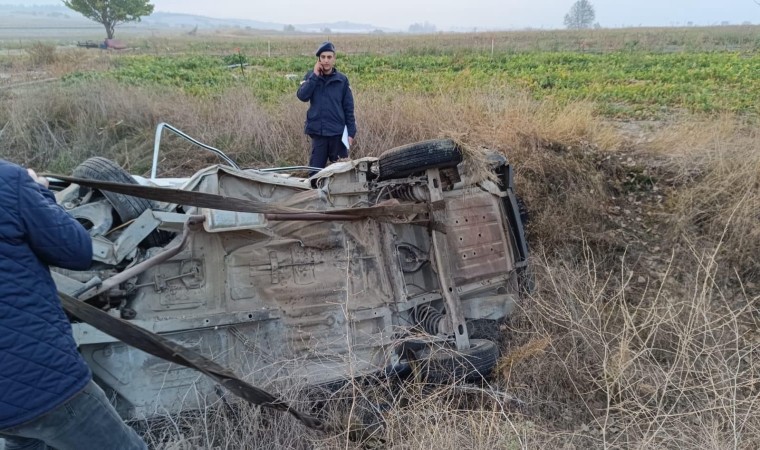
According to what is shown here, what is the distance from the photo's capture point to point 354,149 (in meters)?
6.89

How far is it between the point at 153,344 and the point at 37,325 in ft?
1.92

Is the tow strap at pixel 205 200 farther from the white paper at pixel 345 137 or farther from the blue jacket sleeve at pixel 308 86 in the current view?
the blue jacket sleeve at pixel 308 86

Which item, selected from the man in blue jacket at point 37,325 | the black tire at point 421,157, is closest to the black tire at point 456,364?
the black tire at point 421,157

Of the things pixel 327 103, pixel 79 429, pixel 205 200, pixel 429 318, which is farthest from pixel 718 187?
pixel 79 429

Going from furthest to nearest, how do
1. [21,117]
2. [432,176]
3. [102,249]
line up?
[21,117], [432,176], [102,249]

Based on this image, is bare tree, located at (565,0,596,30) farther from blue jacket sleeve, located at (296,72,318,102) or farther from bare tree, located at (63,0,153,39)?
blue jacket sleeve, located at (296,72,318,102)

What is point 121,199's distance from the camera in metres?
3.01

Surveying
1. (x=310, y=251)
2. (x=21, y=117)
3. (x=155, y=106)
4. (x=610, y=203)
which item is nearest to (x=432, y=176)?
(x=310, y=251)

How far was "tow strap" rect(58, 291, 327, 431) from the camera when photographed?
213 cm

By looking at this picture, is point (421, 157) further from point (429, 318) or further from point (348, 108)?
point (348, 108)

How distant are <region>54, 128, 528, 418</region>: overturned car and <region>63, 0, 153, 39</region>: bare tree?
51.0 meters

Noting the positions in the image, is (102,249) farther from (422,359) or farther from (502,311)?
(502,311)

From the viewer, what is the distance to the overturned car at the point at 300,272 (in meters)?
2.79

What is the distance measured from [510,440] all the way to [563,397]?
2.89 ft
